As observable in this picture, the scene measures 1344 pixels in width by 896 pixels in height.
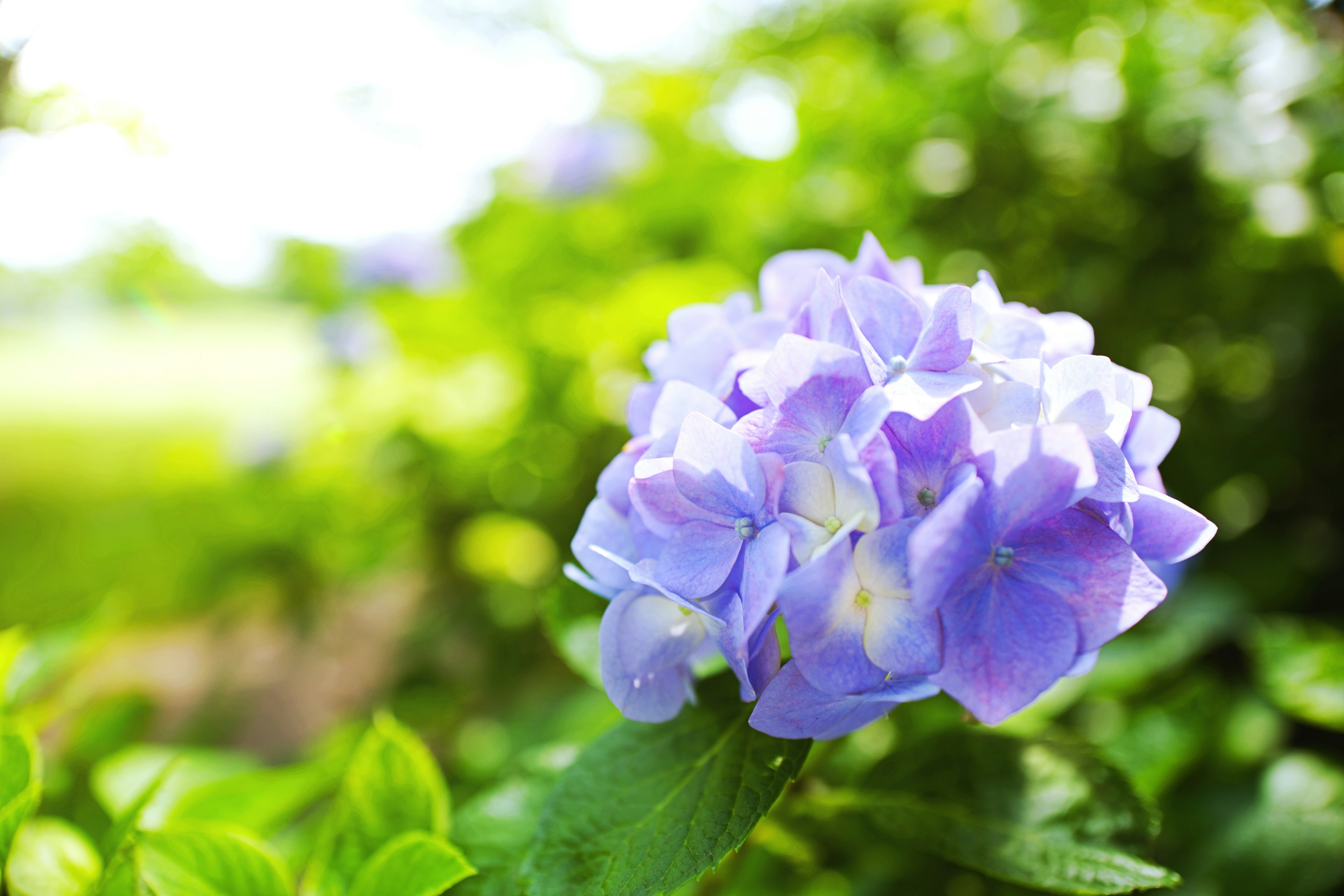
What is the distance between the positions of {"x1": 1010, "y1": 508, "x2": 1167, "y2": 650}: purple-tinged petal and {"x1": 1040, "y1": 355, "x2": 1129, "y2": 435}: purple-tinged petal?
2.7 inches

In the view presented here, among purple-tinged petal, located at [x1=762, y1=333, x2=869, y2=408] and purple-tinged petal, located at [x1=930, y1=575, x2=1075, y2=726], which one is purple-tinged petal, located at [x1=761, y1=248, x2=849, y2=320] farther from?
purple-tinged petal, located at [x1=930, y1=575, x2=1075, y2=726]

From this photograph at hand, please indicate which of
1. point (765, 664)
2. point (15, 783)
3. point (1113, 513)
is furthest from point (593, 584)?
point (15, 783)

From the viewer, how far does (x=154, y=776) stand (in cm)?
111

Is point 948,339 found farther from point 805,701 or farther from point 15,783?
point 15,783

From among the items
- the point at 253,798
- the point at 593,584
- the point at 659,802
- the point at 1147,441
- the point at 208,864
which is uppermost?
the point at 1147,441

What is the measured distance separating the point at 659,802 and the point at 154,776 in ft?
3.01

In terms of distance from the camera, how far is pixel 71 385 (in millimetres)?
7160

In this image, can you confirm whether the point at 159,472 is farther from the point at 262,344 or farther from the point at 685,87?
the point at 262,344

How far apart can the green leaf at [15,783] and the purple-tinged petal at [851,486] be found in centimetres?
66

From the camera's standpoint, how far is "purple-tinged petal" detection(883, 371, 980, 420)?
503mm

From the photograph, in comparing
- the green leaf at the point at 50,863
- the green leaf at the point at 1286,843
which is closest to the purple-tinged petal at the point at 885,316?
the green leaf at the point at 50,863

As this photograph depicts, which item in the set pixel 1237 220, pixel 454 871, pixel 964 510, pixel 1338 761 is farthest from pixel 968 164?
pixel 454 871

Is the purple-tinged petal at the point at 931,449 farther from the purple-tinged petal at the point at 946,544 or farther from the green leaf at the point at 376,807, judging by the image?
the green leaf at the point at 376,807

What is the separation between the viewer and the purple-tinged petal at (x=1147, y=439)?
2.05 ft
